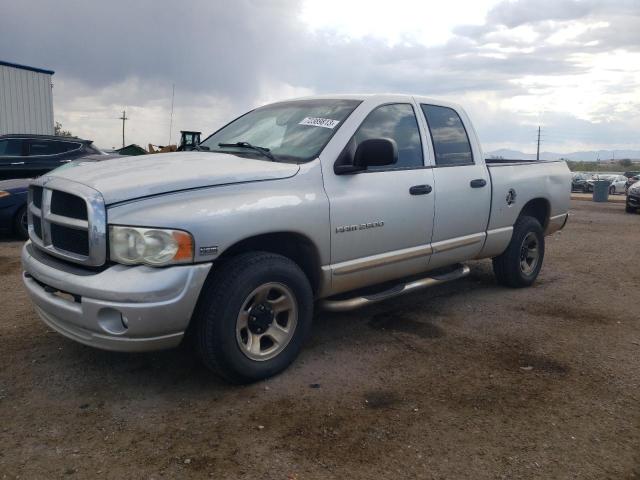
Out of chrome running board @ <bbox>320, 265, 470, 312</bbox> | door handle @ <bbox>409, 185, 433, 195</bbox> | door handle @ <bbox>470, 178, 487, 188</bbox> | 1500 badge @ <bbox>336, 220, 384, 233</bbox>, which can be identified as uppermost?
door handle @ <bbox>470, 178, 487, 188</bbox>

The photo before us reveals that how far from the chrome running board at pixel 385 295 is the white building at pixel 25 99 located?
1882cm

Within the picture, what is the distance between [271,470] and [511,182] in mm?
3951

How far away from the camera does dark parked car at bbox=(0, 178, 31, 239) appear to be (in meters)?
8.55

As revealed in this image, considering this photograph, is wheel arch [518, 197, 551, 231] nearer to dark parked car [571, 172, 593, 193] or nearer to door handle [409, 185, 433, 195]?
door handle [409, 185, 433, 195]

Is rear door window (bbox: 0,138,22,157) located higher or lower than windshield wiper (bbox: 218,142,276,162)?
higher

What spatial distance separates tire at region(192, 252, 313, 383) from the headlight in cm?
34

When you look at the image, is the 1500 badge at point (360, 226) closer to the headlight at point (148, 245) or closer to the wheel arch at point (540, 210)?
the headlight at point (148, 245)

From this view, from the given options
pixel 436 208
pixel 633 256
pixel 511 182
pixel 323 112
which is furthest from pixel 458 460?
pixel 633 256

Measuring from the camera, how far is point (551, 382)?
12.5 ft

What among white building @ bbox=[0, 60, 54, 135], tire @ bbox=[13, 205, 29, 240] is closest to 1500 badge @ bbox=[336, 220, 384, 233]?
tire @ bbox=[13, 205, 29, 240]

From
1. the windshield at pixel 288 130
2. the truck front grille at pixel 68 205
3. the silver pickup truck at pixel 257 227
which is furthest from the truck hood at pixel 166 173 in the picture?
the windshield at pixel 288 130

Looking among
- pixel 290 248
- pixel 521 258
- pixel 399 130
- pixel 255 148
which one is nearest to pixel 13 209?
pixel 255 148

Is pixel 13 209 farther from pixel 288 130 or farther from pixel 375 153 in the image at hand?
pixel 375 153

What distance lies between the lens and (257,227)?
3463 millimetres
